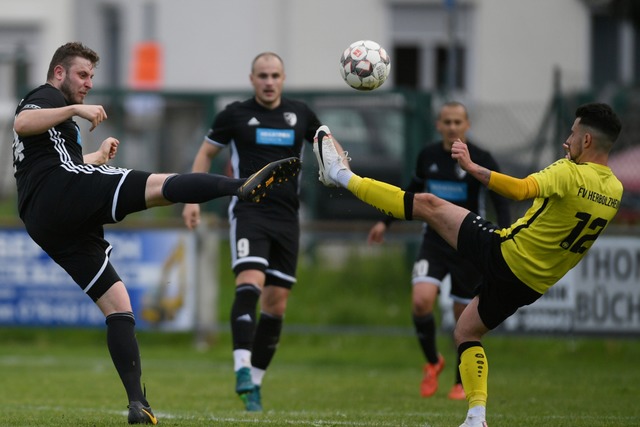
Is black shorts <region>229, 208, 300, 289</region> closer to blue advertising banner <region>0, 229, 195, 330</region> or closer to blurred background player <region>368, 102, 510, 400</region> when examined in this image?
blurred background player <region>368, 102, 510, 400</region>

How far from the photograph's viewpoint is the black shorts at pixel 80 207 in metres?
7.14

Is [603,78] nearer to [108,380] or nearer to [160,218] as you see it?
[160,218]

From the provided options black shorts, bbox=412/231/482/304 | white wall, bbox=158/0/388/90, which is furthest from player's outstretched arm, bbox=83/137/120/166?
white wall, bbox=158/0/388/90

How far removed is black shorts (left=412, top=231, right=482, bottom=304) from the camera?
1045cm

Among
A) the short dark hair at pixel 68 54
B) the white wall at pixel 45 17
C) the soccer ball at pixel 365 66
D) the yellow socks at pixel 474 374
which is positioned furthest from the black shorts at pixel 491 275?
the white wall at pixel 45 17

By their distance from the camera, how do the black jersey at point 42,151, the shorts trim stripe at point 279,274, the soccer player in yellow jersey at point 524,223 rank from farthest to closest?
the shorts trim stripe at point 279,274, the black jersey at point 42,151, the soccer player in yellow jersey at point 524,223

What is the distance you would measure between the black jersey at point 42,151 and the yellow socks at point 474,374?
2.82 m

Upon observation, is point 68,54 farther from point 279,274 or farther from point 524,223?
point 524,223

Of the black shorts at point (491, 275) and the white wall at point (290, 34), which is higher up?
the white wall at point (290, 34)

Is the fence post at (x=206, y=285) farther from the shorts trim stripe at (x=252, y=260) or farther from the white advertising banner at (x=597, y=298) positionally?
the shorts trim stripe at (x=252, y=260)

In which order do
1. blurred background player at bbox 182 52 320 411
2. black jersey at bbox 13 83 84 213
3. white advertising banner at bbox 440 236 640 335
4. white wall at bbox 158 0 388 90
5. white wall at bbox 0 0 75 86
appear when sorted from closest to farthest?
black jersey at bbox 13 83 84 213 < blurred background player at bbox 182 52 320 411 < white advertising banner at bbox 440 236 640 335 < white wall at bbox 158 0 388 90 < white wall at bbox 0 0 75 86

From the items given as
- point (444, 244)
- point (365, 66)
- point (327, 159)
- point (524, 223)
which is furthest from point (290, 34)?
point (524, 223)

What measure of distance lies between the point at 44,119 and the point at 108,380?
5245 mm

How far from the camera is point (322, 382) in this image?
38.4ft
